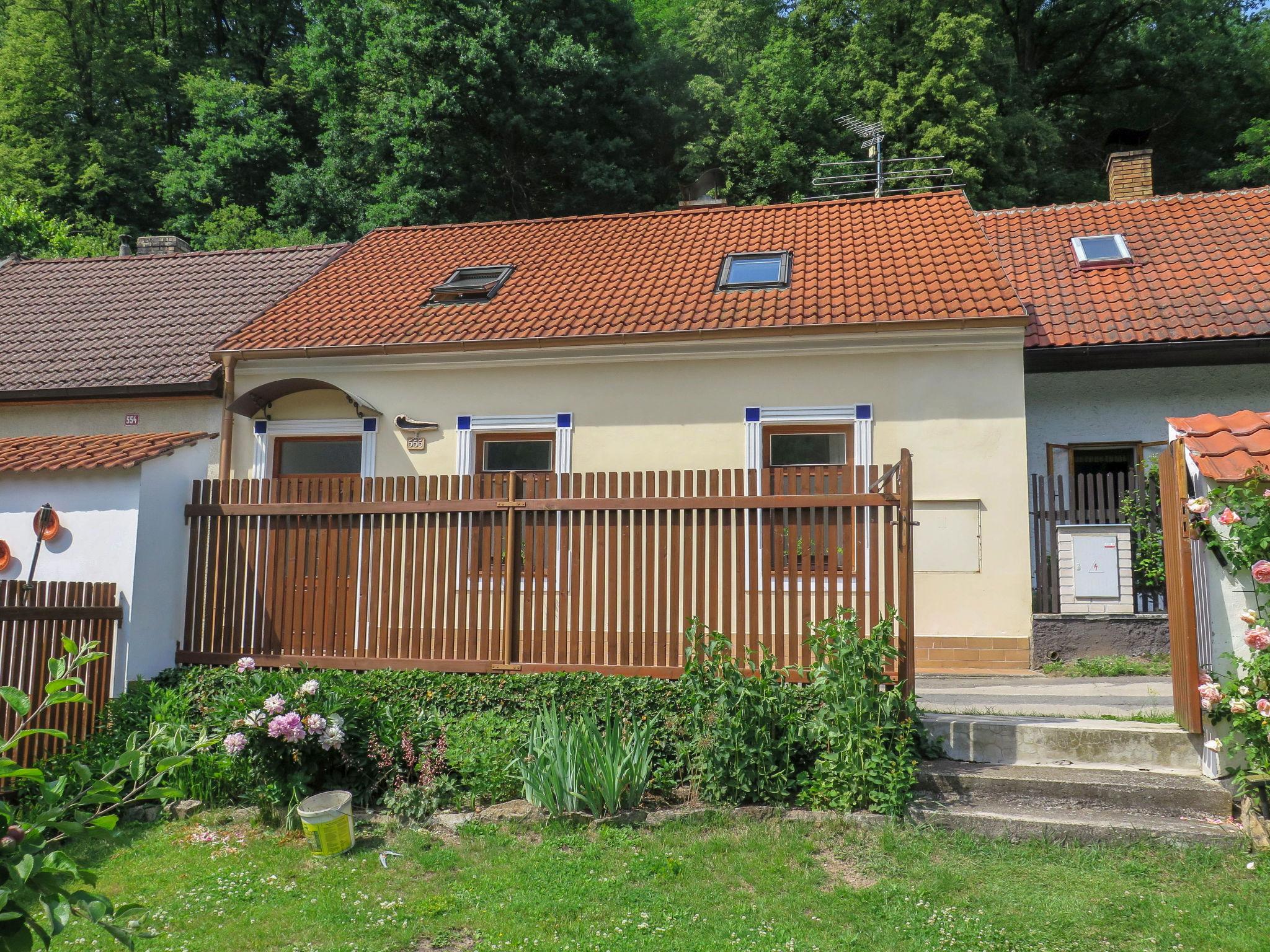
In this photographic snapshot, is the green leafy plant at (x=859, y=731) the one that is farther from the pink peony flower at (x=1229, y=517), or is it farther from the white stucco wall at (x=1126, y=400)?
the white stucco wall at (x=1126, y=400)

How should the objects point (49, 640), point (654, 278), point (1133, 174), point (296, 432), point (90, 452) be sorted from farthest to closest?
point (1133, 174), point (654, 278), point (296, 432), point (90, 452), point (49, 640)

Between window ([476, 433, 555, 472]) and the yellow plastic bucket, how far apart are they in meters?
5.33

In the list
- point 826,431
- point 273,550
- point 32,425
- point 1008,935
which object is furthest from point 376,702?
point 32,425

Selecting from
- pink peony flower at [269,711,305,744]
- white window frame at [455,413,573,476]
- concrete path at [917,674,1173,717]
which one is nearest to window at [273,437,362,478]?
white window frame at [455,413,573,476]

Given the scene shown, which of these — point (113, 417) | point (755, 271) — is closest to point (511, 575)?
point (755, 271)

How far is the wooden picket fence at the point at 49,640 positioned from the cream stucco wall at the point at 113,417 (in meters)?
4.02

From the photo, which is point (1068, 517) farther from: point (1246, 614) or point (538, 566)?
point (538, 566)

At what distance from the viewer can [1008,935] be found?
13.1 ft

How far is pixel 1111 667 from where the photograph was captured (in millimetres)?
9094

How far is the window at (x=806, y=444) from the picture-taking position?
9.70m

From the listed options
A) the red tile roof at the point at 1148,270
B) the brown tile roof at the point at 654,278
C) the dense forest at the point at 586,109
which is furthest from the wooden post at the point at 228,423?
the dense forest at the point at 586,109

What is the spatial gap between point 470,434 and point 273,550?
3.31 m

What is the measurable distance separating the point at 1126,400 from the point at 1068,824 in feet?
24.7

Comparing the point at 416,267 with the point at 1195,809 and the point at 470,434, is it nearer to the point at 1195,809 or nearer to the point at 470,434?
the point at 470,434
